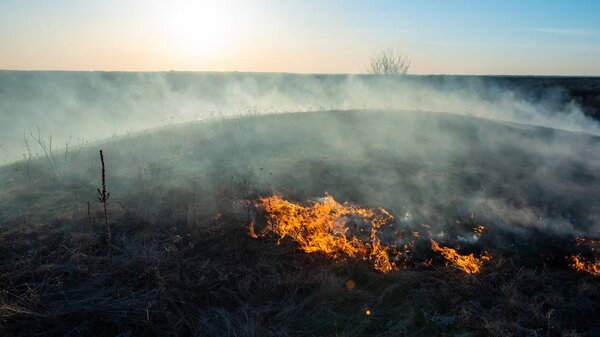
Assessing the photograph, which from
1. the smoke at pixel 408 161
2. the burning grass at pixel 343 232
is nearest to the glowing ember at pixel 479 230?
the burning grass at pixel 343 232

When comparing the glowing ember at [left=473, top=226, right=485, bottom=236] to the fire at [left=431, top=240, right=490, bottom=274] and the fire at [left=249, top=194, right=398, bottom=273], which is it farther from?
the fire at [left=249, top=194, right=398, bottom=273]

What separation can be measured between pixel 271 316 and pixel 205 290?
3.05ft

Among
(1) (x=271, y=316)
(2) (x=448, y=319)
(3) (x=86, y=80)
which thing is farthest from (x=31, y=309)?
(3) (x=86, y=80)

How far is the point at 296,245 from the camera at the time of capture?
484cm

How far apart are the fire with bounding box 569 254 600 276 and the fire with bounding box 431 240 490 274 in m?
1.22

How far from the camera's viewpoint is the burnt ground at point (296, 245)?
3.50m

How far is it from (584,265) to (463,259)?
5.53 ft

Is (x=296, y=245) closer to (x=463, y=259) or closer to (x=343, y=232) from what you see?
(x=343, y=232)

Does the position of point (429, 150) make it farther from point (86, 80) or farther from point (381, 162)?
point (86, 80)

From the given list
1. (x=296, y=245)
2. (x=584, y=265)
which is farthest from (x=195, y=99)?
(x=584, y=265)

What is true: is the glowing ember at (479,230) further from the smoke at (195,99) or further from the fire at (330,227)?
the smoke at (195,99)

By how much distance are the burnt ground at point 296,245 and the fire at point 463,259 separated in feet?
0.49

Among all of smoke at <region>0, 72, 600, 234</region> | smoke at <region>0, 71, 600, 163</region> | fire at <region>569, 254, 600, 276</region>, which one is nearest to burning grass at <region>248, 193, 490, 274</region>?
smoke at <region>0, 72, 600, 234</region>

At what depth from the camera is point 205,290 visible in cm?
393
